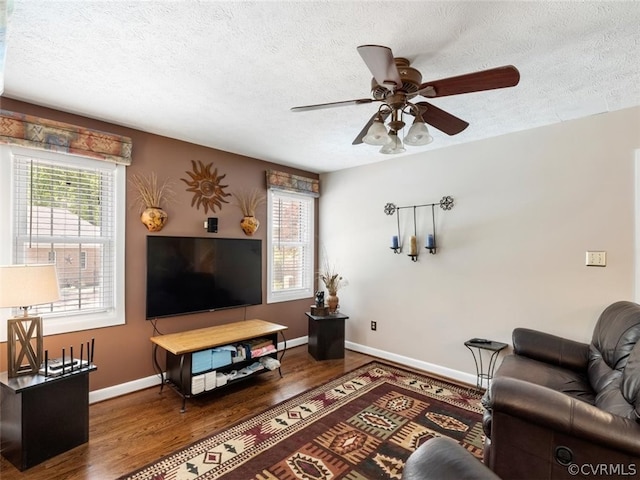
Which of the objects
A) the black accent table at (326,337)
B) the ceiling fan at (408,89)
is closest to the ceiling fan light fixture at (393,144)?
the ceiling fan at (408,89)

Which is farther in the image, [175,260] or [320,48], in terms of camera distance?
[175,260]

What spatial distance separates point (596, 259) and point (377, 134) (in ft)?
7.20

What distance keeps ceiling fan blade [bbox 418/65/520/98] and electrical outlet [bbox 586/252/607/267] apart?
187cm

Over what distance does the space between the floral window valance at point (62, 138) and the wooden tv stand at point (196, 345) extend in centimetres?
166

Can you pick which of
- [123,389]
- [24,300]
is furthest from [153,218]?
[123,389]

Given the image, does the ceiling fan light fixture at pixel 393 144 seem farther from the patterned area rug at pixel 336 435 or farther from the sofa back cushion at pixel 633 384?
the patterned area rug at pixel 336 435

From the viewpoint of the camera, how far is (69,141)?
2602 millimetres

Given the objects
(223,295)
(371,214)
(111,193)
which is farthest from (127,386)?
(371,214)

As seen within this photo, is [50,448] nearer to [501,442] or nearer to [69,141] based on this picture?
[69,141]

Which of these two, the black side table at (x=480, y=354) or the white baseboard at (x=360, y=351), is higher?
the black side table at (x=480, y=354)

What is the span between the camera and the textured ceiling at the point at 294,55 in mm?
1516

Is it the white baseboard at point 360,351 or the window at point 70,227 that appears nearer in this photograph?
the window at point 70,227

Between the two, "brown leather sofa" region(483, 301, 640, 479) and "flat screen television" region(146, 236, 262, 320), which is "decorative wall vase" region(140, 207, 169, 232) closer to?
"flat screen television" region(146, 236, 262, 320)

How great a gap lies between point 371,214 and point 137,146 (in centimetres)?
268
